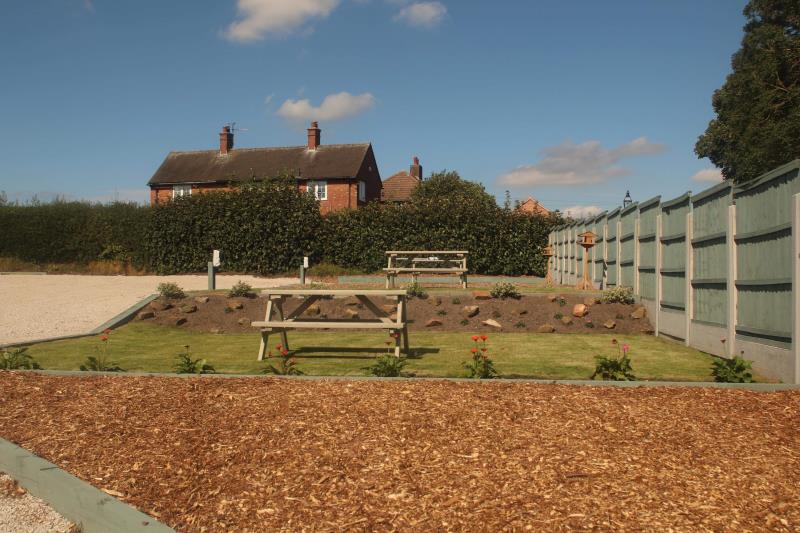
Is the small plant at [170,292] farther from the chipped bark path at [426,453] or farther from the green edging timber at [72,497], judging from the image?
the green edging timber at [72,497]

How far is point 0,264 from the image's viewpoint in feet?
89.2

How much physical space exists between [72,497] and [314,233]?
22.4m

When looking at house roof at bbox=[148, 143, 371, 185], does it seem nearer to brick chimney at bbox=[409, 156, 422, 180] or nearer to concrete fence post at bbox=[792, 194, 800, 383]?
brick chimney at bbox=[409, 156, 422, 180]

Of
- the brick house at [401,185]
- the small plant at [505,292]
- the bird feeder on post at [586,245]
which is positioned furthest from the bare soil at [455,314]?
the brick house at [401,185]

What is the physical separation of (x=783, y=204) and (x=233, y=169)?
38986mm

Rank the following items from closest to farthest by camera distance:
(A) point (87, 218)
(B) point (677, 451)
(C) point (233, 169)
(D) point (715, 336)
Answer: (B) point (677, 451) < (D) point (715, 336) < (A) point (87, 218) < (C) point (233, 169)

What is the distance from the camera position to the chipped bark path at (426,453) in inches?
138

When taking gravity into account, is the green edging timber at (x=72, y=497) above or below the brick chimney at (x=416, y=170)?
below

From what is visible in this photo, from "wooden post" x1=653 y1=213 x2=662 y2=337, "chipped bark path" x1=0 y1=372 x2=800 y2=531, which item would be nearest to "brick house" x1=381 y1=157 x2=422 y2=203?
"wooden post" x1=653 y1=213 x2=662 y2=337

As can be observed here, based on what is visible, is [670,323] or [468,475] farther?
[670,323]

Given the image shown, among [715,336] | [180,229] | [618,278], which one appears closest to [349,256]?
[180,229]

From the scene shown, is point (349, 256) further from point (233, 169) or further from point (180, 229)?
point (233, 169)

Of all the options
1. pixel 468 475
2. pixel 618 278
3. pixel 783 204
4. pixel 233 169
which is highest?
pixel 233 169

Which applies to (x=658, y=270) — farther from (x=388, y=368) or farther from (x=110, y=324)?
(x=110, y=324)
